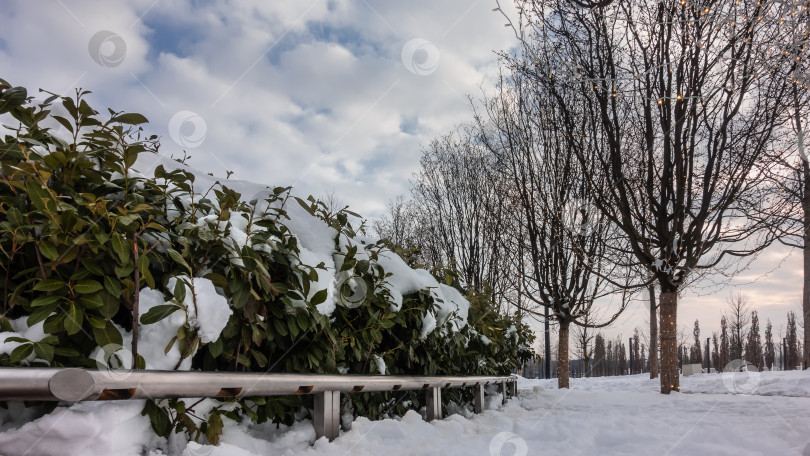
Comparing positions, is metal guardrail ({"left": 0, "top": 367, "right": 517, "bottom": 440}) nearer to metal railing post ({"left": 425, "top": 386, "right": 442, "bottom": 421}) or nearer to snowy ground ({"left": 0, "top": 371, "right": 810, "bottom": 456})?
snowy ground ({"left": 0, "top": 371, "right": 810, "bottom": 456})

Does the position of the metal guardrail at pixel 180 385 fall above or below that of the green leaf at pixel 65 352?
below

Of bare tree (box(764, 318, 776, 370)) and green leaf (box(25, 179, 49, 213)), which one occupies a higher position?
green leaf (box(25, 179, 49, 213))

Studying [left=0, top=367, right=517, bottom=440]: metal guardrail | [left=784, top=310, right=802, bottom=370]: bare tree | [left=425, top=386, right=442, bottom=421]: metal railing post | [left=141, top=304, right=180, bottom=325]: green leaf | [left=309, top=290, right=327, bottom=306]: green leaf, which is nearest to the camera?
[left=0, top=367, right=517, bottom=440]: metal guardrail

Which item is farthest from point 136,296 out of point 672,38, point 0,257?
point 672,38

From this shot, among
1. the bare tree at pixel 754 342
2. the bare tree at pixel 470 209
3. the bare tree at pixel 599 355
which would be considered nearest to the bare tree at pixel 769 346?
the bare tree at pixel 754 342

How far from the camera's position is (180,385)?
1438 mm

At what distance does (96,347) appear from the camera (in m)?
1.45

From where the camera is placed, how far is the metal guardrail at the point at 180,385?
3.51ft

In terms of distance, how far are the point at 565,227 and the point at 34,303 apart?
977 cm

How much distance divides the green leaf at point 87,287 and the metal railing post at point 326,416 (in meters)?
→ 1.09

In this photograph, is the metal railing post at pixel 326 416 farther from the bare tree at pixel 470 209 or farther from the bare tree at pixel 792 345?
the bare tree at pixel 792 345

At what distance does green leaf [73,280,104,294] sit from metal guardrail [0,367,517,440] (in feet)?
0.93

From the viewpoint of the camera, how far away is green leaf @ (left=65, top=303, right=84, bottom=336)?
52.4 inches

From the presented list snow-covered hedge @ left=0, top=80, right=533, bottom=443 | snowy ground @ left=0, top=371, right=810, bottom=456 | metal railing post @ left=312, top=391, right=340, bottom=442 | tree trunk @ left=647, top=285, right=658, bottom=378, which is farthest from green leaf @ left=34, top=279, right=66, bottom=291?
tree trunk @ left=647, top=285, right=658, bottom=378
